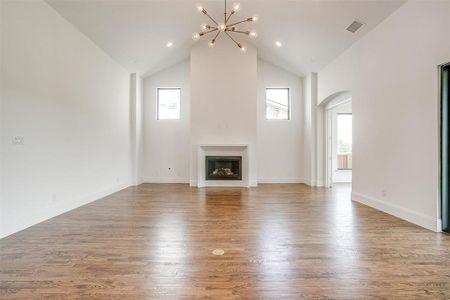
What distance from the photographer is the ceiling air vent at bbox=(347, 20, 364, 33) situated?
4657 millimetres

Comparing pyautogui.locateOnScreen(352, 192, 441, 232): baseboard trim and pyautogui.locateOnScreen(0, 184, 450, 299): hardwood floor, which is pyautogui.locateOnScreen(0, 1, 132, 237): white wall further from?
pyautogui.locateOnScreen(352, 192, 441, 232): baseboard trim

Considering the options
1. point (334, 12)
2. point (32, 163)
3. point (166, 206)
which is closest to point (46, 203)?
point (32, 163)

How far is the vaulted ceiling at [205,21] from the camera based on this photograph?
4406 mm

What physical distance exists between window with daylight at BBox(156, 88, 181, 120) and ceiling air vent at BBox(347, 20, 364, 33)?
5.26 meters

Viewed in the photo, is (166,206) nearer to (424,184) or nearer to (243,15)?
(424,184)

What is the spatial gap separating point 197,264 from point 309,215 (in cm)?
243

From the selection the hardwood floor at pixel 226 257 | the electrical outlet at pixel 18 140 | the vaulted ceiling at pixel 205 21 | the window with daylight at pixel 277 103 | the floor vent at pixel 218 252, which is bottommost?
the hardwood floor at pixel 226 257

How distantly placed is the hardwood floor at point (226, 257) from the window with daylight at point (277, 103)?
4541 millimetres

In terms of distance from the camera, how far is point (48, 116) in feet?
13.1

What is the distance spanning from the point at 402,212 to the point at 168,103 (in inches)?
272

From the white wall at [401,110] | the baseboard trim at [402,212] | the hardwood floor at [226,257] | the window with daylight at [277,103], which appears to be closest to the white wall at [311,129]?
the window with daylight at [277,103]

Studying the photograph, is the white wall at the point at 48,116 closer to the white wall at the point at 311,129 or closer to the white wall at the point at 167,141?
the white wall at the point at 167,141

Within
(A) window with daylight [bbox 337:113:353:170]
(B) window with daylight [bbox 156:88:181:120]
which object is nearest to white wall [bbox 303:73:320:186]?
(A) window with daylight [bbox 337:113:353:170]

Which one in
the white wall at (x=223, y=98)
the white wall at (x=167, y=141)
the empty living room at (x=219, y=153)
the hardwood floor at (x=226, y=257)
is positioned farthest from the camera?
the white wall at (x=167, y=141)
